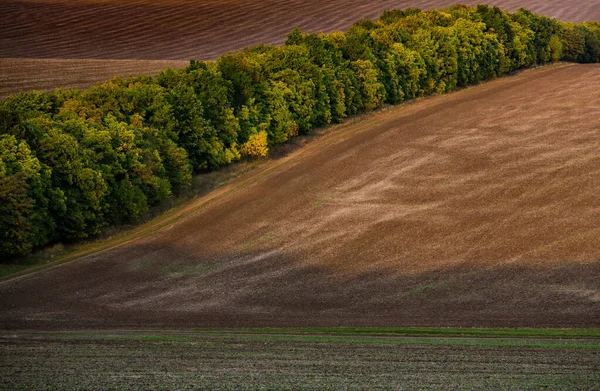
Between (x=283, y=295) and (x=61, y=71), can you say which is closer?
(x=283, y=295)

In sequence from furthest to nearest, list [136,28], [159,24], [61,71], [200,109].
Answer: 1. [159,24]
2. [136,28]
3. [61,71]
4. [200,109]

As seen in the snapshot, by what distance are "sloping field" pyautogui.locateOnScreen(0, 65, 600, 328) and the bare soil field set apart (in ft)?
101

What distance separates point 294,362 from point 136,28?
7898 centimetres

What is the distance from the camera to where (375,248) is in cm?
3994

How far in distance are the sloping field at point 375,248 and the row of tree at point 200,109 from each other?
7.65ft

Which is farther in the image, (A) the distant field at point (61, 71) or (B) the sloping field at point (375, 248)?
(A) the distant field at point (61, 71)

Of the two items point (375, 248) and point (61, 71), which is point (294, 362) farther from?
point (61, 71)

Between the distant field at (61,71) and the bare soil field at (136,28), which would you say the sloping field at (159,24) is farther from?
the distant field at (61,71)

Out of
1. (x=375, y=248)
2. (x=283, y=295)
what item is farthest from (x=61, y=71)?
(x=283, y=295)

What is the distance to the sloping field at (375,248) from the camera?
32750 millimetres

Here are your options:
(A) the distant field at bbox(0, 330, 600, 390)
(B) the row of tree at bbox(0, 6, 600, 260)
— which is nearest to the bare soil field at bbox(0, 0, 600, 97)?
(B) the row of tree at bbox(0, 6, 600, 260)

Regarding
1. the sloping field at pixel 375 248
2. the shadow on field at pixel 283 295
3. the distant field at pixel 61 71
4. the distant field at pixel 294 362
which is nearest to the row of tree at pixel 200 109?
the sloping field at pixel 375 248

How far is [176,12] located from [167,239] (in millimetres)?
66301

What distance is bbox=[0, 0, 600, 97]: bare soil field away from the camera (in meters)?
80.1
